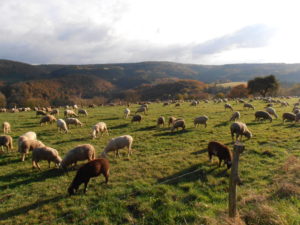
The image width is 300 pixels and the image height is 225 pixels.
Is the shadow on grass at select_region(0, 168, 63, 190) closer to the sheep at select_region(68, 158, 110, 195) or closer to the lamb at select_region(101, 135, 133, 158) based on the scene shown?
the sheep at select_region(68, 158, 110, 195)

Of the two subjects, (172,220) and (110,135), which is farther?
(110,135)

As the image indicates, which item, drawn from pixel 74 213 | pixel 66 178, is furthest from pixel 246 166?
pixel 66 178

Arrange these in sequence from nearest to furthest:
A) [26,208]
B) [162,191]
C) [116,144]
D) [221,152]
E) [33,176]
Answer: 1. [26,208]
2. [162,191]
3. [33,176]
4. [221,152]
5. [116,144]

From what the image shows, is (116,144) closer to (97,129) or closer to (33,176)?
(33,176)

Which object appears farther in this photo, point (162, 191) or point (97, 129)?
point (97, 129)

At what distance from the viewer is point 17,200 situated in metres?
7.98

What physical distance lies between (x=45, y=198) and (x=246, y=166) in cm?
962

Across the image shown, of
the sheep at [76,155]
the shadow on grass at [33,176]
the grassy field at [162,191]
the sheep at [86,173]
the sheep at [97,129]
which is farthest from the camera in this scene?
the sheep at [97,129]

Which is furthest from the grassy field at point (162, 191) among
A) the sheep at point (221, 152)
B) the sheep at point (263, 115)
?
the sheep at point (263, 115)

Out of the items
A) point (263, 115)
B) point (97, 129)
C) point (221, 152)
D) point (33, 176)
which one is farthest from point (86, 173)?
point (263, 115)

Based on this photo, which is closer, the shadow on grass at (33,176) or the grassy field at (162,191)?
the grassy field at (162,191)

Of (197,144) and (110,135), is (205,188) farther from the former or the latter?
(110,135)

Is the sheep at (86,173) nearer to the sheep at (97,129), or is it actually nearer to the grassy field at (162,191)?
the grassy field at (162,191)

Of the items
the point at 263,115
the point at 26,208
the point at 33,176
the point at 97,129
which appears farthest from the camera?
the point at 263,115
